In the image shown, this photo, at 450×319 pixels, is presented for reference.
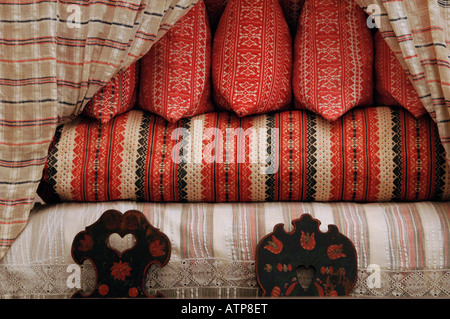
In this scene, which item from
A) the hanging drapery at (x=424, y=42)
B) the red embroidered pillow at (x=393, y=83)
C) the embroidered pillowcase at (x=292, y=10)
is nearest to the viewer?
the hanging drapery at (x=424, y=42)

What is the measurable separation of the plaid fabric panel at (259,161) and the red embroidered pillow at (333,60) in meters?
0.06

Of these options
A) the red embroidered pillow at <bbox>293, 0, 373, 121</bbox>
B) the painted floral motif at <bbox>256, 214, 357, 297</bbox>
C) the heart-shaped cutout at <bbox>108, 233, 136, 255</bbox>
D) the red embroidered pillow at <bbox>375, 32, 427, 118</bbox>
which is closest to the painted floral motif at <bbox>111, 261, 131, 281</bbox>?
the heart-shaped cutout at <bbox>108, 233, 136, 255</bbox>

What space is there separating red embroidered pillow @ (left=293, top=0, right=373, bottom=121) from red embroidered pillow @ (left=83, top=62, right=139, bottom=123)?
47 cm

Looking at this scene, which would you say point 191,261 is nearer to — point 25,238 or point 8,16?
point 25,238

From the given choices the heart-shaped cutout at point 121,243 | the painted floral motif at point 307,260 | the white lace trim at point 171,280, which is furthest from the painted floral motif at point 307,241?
the heart-shaped cutout at point 121,243

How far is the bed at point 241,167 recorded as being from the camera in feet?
3.96

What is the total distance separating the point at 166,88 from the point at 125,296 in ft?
1.83

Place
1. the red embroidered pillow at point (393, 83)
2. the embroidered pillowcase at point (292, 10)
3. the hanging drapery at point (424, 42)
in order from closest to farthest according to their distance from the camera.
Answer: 1. the hanging drapery at point (424, 42)
2. the red embroidered pillow at point (393, 83)
3. the embroidered pillowcase at point (292, 10)

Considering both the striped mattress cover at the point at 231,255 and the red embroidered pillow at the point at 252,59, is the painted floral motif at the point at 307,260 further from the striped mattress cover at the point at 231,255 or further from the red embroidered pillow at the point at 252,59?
the red embroidered pillow at the point at 252,59

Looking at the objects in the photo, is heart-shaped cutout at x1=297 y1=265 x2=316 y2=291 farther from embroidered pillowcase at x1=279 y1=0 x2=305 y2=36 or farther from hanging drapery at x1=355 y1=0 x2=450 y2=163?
embroidered pillowcase at x1=279 y1=0 x2=305 y2=36

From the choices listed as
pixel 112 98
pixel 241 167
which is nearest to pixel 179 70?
pixel 112 98

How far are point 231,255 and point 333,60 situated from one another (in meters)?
0.60

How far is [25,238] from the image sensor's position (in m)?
1.23

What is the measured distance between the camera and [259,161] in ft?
4.11
